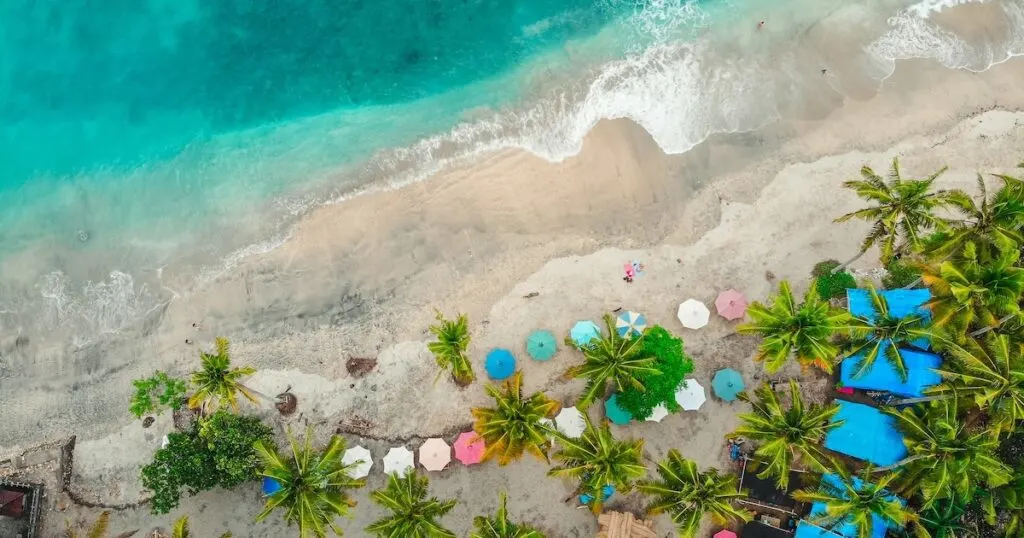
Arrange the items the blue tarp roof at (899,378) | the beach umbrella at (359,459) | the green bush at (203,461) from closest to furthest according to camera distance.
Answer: the green bush at (203,461) < the blue tarp roof at (899,378) < the beach umbrella at (359,459)

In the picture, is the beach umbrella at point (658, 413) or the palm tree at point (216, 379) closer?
the palm tree at point (216, 379)

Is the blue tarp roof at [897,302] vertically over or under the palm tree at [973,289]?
under

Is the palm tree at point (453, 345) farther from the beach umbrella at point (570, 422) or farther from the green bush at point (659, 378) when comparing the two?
the green bush at point (659, 378)

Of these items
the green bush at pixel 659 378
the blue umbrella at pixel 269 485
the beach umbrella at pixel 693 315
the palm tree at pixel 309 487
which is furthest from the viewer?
the beach umbrella at pixel 693 315

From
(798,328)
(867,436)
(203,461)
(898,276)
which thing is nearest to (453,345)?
(203,461)

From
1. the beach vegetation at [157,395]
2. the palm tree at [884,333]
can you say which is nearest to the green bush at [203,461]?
the beach vegetation at [157,395]

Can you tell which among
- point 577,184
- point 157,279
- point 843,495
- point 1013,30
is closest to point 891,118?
point 1013,30

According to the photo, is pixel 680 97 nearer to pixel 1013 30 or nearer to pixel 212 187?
pixel 1013 30
